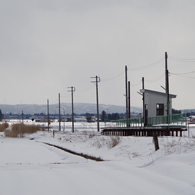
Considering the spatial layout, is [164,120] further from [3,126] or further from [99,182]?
[3,126]

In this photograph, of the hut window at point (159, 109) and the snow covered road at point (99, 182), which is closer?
the snow covered road at point (99, 182)

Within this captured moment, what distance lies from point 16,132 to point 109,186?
6341cm

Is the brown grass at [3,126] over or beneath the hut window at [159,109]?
beneath

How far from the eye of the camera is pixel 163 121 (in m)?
32.7

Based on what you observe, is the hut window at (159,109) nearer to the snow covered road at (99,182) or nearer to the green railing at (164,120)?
the green railing at (164,120)

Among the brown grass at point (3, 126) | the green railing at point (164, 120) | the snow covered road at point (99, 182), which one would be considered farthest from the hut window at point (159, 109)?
the brown grass at point (3, 126)

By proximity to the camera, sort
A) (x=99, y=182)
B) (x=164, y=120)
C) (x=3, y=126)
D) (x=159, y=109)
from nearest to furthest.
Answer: (x=99, y=182) → (x=164, y=120) → (x=159, y=109) → (x=3, y=126)

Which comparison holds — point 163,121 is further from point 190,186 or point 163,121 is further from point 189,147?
point 190,186

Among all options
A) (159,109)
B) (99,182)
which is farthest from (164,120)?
(99,182)

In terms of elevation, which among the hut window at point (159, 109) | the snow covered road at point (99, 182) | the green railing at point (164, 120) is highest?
the hut window at point (159, 109)

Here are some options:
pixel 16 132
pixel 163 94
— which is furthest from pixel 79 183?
pixel 16 132

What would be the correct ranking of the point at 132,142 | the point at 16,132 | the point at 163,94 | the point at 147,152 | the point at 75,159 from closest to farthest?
the point at 147,152 < the point at 75,159 < the point at 132,142 < the point at 163,94 < the point at 16,132

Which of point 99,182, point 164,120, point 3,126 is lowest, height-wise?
point 3,126

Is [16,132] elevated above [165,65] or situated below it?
below
